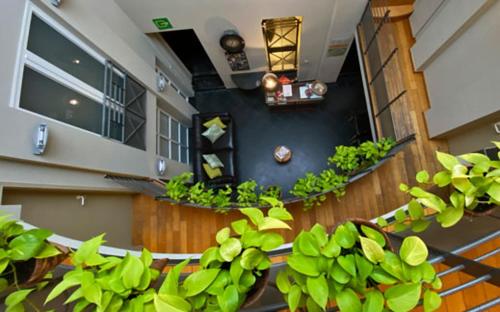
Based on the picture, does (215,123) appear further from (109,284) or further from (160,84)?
(109,284)

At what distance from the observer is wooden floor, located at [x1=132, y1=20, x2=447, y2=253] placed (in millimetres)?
2652

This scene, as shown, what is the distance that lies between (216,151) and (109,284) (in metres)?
3.93

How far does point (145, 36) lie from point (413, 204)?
3.90 meters

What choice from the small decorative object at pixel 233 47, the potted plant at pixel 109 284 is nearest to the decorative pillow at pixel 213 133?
the small decorative object at pixel 233 47

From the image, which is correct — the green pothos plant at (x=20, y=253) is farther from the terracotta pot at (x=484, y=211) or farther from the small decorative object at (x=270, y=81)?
the small decorative object at (x=270, y=81)

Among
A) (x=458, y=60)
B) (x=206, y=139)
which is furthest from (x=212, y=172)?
(x=458, y=60)

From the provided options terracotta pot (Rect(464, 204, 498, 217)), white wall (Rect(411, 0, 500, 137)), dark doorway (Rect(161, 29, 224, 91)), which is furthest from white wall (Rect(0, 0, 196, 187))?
white wall (Rect(411, 0, 500, 137))

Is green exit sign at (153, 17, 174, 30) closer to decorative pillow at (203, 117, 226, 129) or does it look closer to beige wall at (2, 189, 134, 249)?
decorative pillow at (203, 117, 226, 129)

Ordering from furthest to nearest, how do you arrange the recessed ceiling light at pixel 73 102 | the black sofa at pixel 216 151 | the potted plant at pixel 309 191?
the black sofa at pixel 216 151 < the potted plant at pixel 309 191 < the recessed ceiling light at pixel 73 102

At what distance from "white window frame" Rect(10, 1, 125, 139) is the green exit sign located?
44.7 inches

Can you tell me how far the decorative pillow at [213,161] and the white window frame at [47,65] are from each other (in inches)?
80.6

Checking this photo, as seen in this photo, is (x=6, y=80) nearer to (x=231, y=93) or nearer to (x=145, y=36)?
(x=145, y=36)

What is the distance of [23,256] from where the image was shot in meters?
0.62

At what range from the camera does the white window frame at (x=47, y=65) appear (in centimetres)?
162
